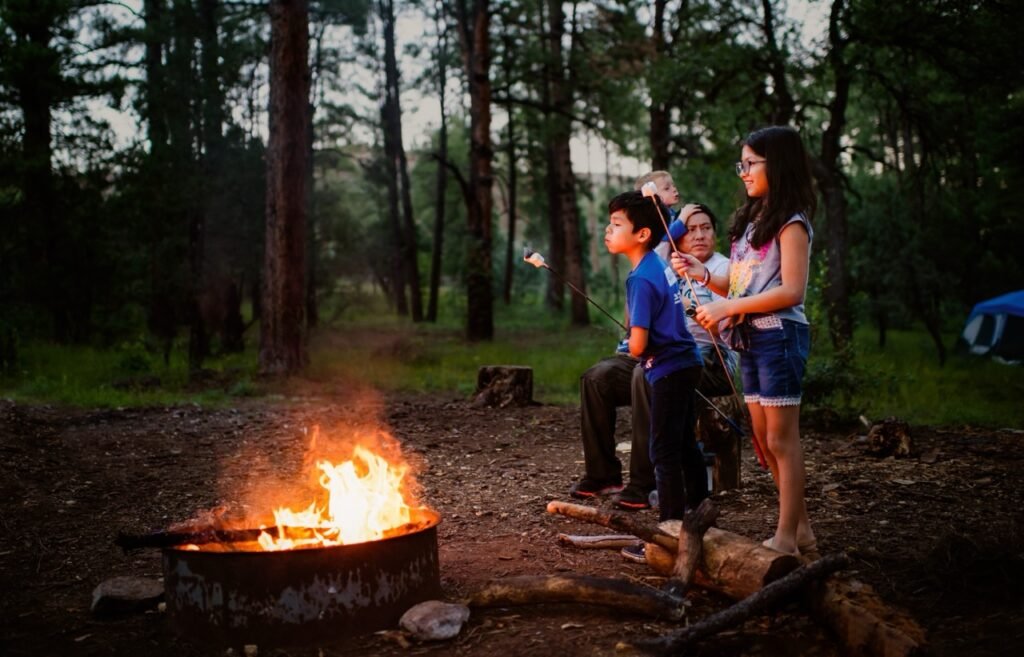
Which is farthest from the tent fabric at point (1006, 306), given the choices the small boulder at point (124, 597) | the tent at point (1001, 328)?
the small boulder at point (124, 597)

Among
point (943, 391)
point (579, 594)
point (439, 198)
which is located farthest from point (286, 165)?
point (439, 198)

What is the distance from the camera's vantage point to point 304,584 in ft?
11.2

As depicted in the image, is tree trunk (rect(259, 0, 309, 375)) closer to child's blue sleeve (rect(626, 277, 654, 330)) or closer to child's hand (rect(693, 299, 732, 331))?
child's blue sleeve (rect(626, 277, 654, 330))

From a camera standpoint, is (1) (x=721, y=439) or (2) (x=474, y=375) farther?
(2) (x=474, y=375)

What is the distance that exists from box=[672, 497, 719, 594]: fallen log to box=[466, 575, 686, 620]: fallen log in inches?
7.7

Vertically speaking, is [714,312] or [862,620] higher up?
[714,312]

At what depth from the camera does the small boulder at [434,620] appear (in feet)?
11.4

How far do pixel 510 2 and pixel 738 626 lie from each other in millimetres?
18224

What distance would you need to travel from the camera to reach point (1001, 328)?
57.4 feet

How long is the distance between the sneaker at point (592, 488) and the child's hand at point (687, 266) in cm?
232

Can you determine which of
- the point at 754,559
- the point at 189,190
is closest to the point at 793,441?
the point at 754,559

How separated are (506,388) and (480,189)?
29.2ft

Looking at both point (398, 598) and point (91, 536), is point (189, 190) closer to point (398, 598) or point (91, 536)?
point (91, 536)

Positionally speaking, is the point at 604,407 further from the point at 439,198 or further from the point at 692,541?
the point at 439,198
